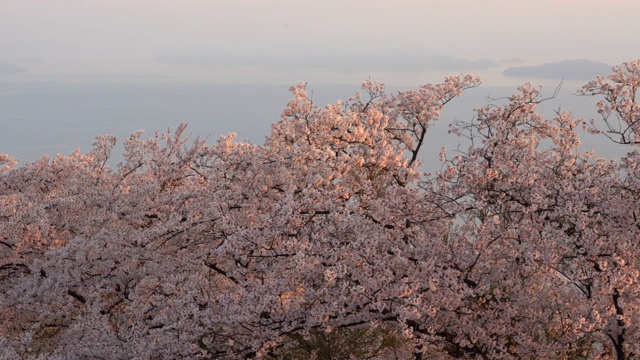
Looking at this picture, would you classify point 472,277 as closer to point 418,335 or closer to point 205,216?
point 418,335

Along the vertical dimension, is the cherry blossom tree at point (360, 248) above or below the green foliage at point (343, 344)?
above

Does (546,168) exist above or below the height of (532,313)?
above

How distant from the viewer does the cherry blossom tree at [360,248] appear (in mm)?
10680

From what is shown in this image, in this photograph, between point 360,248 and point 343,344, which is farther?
point 343,344

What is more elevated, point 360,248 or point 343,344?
point 360,248

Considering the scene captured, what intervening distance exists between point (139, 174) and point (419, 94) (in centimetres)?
1108

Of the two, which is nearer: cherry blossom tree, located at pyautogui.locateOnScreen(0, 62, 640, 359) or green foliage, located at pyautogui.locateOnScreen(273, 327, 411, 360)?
cherry blossom tree, located at pyautogui.locateOnScreen(0, 62, 640, 359)

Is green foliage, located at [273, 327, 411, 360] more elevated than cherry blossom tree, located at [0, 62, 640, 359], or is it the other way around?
cherry blossom tree, located at [0, 62, 640, 359]

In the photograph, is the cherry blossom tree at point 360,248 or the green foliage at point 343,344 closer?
the cherry blossom tree at point 360,248

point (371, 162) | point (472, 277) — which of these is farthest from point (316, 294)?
point (371, 162)

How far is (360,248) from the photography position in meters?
10.9

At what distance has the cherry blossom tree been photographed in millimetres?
10680

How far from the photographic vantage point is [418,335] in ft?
38.7

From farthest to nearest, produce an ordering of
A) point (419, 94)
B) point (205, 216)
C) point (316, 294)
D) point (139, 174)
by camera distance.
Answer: point (139, 174)
point (419, 94)
point (205, 216)
point (316, 294)
